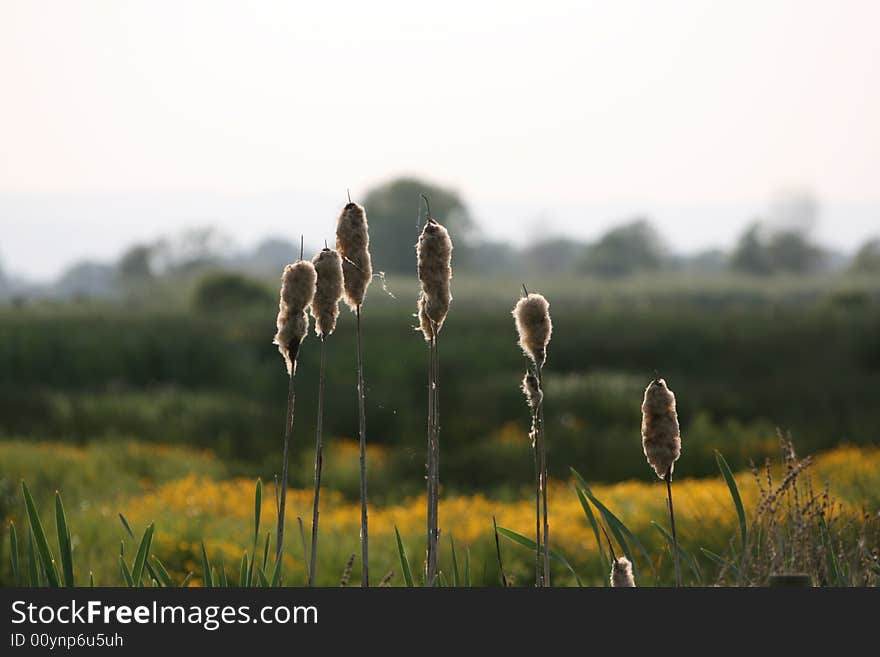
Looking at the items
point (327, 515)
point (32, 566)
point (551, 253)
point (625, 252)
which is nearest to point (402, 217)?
point (625, 252)

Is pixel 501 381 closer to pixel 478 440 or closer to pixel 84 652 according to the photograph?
pixel 478 440

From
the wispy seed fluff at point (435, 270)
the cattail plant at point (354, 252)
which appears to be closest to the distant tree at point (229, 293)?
the cattail plant at point (354, 252)

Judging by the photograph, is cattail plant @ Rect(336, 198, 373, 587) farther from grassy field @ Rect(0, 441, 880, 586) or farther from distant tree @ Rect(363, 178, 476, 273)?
distant tree @ Rect(363, 178, 476, 273)

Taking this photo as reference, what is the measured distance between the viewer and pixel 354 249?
94.5 inches

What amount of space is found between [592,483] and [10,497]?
25.9 feet

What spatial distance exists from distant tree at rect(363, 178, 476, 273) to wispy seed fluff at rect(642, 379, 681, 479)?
63789 millimetres

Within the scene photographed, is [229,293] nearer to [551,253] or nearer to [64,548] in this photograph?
[64,548]

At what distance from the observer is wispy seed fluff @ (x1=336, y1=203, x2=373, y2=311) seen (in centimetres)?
239

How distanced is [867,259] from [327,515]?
221ft

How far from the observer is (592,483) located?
15.2m

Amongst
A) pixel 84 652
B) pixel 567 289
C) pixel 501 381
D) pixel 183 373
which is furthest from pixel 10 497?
pixel 567 289

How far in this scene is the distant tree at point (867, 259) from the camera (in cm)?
7025

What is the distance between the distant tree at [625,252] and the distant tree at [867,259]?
14.9 m

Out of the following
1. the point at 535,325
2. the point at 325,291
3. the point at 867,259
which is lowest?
the point at 535,325
